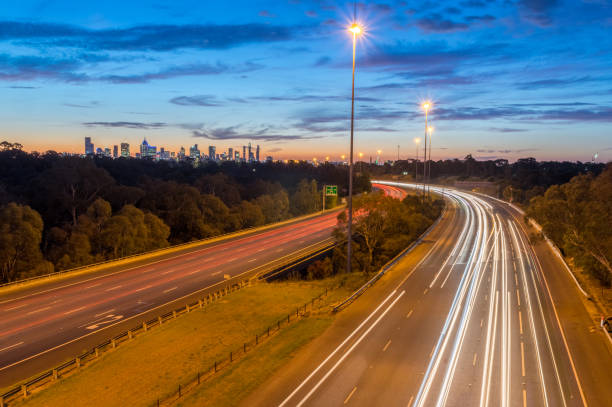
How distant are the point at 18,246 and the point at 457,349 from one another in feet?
116

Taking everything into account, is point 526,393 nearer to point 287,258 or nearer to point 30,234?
point 287,258

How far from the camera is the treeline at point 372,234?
39.9 meters

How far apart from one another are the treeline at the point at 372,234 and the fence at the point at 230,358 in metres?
12.6

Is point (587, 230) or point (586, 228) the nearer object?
point (587, 230)

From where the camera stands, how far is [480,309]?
24547 mm

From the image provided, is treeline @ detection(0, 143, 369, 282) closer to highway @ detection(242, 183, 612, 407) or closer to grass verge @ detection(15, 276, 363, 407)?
grass verge @ detection(15, 276, 363, 407)

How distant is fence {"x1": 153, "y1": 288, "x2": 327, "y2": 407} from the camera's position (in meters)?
15.3

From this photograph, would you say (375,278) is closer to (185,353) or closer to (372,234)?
(372,234)

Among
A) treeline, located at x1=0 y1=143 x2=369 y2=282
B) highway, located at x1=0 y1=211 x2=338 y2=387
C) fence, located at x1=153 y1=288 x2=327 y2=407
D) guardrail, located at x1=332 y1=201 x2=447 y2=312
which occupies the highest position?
treeline, located at x1=0 y1=143 x2=369 y2=282

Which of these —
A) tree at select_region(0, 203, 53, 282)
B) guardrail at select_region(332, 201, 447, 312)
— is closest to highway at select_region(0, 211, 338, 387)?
tree at select_region(0, 203, 53, 282)

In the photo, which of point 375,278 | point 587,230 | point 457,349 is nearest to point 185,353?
point 457,349

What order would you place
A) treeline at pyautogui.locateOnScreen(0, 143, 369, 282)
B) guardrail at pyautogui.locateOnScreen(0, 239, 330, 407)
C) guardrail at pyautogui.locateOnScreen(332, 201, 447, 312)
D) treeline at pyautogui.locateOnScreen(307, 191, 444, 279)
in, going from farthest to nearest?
1. treeline at pyautogui.locateOnScreen(307, 191, 444, 279)
2. treeline at pyautogui.locateOnScreen(0, 143, 369, 282)
3. guardrail at pyautogui.locateOnScreen(332, 201, 447, 312)
4. guardrail at pyautogui.locateOnScreen(0, 239, 330, 407)

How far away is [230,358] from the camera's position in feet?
59.6

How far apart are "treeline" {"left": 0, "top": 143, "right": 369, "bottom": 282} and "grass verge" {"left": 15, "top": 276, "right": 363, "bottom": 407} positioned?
795 inches
